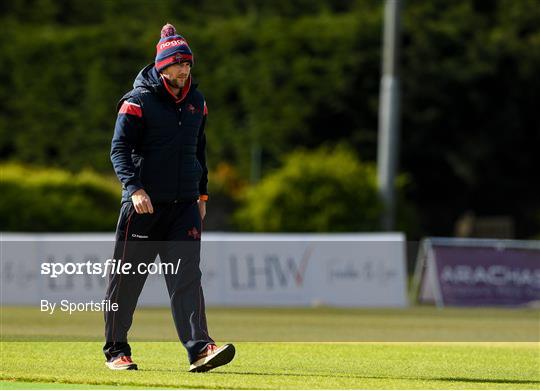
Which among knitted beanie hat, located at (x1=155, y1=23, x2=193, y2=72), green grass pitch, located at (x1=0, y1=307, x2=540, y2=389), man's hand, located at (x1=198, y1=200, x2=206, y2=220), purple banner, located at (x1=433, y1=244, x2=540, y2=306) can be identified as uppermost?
knitted beanie hat, located at (x1=155, y1=23, x2=193, y2=72)

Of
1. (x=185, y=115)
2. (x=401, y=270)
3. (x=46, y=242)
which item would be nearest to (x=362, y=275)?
(x=401, y=270)

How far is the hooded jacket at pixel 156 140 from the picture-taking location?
8078mm

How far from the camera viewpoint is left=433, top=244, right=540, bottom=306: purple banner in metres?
20.0

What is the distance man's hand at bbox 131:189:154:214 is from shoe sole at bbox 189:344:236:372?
A: 93cm

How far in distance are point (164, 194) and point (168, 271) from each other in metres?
0.47

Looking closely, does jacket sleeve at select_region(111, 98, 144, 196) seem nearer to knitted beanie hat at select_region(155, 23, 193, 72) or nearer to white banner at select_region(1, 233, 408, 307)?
knitted beanie hat at select_region(155, 23, 193, 72)

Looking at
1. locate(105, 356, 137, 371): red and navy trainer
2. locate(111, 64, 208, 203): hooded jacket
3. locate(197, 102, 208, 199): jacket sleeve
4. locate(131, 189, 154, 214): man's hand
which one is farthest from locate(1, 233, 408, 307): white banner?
locate(131, 189, 154, 214): man's hand

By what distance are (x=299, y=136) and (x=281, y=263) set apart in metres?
15.8

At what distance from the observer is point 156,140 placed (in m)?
8.15

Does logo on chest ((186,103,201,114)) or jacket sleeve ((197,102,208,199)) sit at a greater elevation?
logo on chest ((186,103,201,114))

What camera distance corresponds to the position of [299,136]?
34562 millimetres

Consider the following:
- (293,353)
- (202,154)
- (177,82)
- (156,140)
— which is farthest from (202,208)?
(293,353)

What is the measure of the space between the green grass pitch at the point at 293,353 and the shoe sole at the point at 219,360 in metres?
0.06

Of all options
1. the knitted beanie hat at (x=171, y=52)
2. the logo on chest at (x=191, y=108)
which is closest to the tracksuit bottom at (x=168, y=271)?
the logo on chest at (x=191, y=108)
